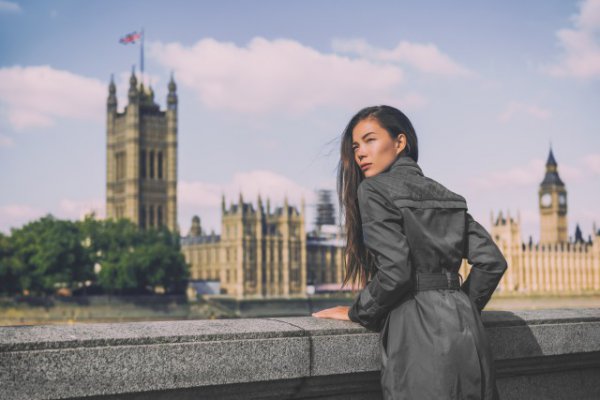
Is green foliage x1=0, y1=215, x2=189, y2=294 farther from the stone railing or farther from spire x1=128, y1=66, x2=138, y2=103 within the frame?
the stone railing

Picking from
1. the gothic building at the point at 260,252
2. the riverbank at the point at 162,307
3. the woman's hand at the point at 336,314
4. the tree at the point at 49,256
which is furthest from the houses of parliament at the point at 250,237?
the woman's hand at the point at 336,314

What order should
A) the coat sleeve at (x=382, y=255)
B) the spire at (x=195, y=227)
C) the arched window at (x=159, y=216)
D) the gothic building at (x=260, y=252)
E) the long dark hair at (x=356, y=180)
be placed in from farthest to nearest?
the spire at (x=195, y=227), the arched window at (x=159, y=216), the gothic building at (x=260, y=252), the long dark hair at (x=356, y=180), the coat sleeve at (x=382, y=255)

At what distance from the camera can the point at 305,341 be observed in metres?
3.29

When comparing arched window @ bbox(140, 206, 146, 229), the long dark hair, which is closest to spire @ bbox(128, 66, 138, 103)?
arched window @ bbox(140, 206, 146, 229)

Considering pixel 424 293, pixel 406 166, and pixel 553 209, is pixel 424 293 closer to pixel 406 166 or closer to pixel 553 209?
pixel 406 166

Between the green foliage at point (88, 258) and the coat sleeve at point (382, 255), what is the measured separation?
5443 cm

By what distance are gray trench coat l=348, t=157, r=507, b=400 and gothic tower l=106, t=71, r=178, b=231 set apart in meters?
84.4

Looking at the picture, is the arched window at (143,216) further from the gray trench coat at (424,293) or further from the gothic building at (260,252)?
the gray trench coat at (424,293)

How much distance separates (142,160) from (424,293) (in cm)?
8722

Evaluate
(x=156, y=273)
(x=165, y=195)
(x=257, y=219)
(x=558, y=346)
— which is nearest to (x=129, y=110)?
(x=165, y=195)

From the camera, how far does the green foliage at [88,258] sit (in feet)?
185

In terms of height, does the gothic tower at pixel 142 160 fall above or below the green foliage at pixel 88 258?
above

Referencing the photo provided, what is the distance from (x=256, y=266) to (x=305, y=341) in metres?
70.5

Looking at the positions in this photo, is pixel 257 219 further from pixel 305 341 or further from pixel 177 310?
pixel 305 341
